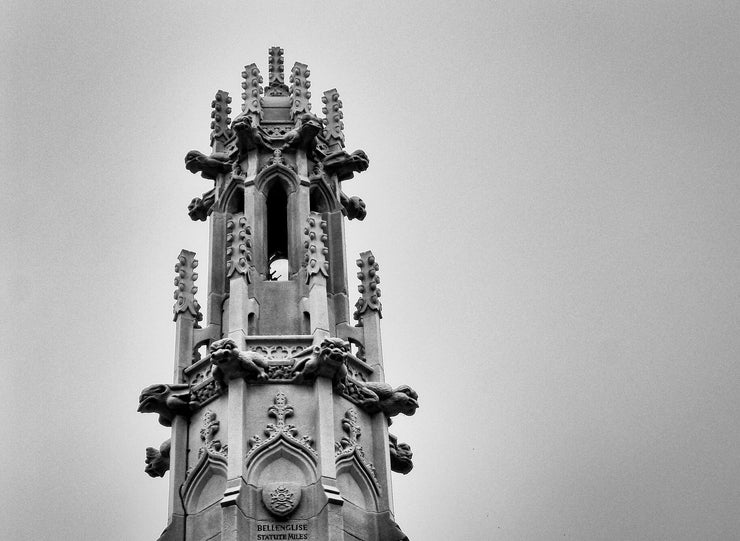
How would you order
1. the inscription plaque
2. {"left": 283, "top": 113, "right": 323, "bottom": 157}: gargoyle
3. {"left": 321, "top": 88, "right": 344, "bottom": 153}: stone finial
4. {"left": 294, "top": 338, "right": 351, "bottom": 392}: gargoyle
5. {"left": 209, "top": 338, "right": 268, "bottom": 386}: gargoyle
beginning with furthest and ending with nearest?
{"left": 321, "top": 88, "right": 344, "bottom": 153}: stone finial, {"left": 283, "top": 113, "right": 323, "bottom": 157}: gargoyle, {"left": 294, "top": 338, "right": 351, "bottom": 392}: gargoyle, {"left": 209, "top": 338, "right": 268, "bottom": 386}: gargoyle, the inscription plaque

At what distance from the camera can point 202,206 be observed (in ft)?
113

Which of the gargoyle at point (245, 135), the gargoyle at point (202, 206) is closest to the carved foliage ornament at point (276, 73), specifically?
the gargoyle at point (245, 135)

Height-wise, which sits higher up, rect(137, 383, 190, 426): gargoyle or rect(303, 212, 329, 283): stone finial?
rect(303, 212, 329, 283): stone finial

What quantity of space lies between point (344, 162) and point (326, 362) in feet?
19.3

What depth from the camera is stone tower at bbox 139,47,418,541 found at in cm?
2870

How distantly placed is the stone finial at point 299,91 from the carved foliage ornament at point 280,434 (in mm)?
7050

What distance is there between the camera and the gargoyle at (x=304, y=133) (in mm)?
33469

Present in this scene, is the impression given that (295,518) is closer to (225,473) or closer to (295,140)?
(225,473)

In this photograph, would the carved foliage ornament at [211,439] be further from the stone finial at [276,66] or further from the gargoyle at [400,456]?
the stone finial at [276,66]

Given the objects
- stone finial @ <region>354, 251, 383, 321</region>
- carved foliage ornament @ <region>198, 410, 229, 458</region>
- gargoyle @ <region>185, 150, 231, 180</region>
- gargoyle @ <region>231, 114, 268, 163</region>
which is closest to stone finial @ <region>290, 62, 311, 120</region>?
gargoyle @ <region>231, 114, 268, 163</region>

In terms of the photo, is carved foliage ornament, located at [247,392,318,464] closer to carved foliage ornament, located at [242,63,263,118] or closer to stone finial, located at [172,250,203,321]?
stone finial, located at [172,250,203,321]

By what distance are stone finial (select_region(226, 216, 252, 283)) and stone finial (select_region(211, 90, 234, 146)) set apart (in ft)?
9.54

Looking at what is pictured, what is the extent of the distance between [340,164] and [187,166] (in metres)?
2.99

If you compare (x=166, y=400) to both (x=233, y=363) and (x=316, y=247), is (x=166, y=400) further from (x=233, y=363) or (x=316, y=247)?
(x=316, y=247)
